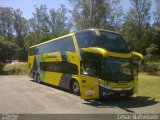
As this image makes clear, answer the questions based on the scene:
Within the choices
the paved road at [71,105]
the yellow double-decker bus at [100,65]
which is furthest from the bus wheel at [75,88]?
the paved road at [71,105]

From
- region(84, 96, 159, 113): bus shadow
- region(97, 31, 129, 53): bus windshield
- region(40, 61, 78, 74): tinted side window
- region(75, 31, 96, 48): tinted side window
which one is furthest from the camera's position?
region(40, 61, 78, 74): tinted side window

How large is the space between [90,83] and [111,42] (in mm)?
2479

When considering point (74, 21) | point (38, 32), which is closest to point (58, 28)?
point (38, 32)

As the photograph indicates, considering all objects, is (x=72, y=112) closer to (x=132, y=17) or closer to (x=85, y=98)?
(x=85, y=98)

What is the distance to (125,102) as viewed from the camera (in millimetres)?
16906

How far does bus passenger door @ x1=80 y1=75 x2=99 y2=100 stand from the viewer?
53.8ft

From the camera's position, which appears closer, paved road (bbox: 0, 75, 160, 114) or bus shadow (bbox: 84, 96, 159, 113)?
paved road (bbox: 0, 75, 160, 114)

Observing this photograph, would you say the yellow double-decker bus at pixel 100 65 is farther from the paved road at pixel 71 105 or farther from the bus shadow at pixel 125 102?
the paved road at pixel 71 105

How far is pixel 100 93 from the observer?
53.6ft

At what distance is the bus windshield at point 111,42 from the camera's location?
55.6 feet

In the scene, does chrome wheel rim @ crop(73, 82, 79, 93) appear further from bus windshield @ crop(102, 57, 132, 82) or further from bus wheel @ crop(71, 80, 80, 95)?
bus windshield @ crop(102, 57, 132, 82)

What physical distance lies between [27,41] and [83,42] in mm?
68378

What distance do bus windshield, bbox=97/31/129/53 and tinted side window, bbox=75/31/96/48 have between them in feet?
1.43

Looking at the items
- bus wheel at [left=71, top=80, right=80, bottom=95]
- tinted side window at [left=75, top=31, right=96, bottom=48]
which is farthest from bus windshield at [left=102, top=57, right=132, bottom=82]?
bus wheel at [left=71, top=80, right=80, bottom=95]
